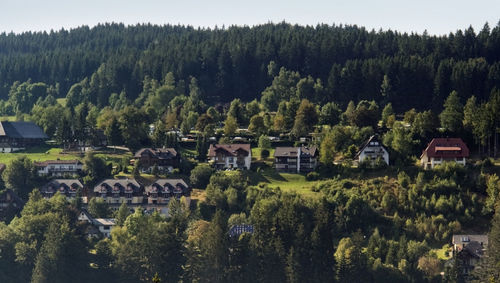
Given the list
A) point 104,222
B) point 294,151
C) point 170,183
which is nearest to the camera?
point 104,222

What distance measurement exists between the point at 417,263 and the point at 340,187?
17411 millimetres

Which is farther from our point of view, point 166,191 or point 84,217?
point 166,191

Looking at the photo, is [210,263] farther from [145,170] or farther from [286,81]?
[286,81]

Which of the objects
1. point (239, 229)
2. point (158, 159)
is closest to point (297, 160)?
point (158, 159)

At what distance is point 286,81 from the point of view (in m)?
149

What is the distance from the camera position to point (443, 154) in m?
106

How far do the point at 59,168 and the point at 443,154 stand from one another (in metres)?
44.0

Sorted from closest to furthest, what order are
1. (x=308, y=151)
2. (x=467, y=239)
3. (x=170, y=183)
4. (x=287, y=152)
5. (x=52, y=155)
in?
(x=467, y=239), (x=170, y=183), (x=308, y=151), (x=287, y=152), (x=52, y=155)

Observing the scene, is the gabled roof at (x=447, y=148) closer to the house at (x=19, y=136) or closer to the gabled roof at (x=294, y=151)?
the gabled roof at (x=294, y=151)

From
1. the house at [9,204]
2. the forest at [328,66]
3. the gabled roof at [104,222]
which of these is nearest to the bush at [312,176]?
the gabled roof at [104,222]

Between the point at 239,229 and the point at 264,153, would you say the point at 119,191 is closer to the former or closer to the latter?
the point at 264,153

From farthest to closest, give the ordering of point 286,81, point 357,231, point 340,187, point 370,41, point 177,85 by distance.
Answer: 1. point 370,41
2. point 177,85
3. point 286,81
4. point 340,187
5. point 357,231

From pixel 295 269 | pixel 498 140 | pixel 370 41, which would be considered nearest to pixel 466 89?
pixel 498 140

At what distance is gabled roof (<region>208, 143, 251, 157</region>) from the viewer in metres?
113
